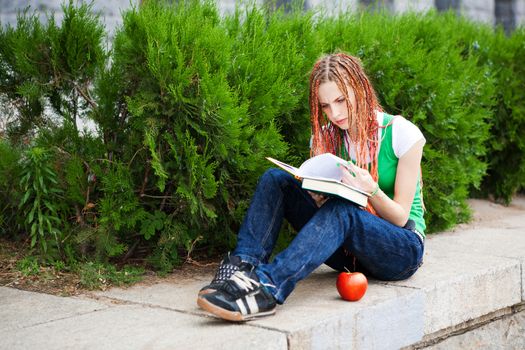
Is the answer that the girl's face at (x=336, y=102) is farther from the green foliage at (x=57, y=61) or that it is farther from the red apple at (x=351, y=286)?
the green foliage at (x=57, y=61)

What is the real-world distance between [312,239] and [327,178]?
27 cm

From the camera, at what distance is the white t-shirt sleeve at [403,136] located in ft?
11.9

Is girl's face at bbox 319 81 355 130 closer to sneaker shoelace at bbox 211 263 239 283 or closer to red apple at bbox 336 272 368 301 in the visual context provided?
red apple at bbox 336 272 368 301

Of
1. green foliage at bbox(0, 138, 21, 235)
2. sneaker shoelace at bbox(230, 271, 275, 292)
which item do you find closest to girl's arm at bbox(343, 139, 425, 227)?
sneaker shoelace at bbox(230, 271, 275, 292)

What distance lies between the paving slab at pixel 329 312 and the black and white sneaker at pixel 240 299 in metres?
0.05

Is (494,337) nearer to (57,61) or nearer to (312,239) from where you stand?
(312,239)

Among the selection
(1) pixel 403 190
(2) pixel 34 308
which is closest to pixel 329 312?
(1) pixel 403 190

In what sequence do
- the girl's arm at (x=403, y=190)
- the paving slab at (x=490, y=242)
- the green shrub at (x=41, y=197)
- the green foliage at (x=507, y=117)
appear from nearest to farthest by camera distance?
the girl's arm at (x=403, y=190) < the green shrub at (x=41, y=197) < the paving slab at (x=490, y=242) < the green foliage at (x=507, y=117)

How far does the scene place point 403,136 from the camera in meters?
3.65

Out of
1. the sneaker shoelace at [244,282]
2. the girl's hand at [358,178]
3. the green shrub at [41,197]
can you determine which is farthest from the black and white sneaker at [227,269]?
the green shrub at [41,197]

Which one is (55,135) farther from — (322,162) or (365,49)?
(365,49)

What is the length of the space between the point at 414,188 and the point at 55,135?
6.46 ft

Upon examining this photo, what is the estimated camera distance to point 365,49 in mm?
5012

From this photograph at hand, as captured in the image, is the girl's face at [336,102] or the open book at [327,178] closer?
the open book at [327,178]
